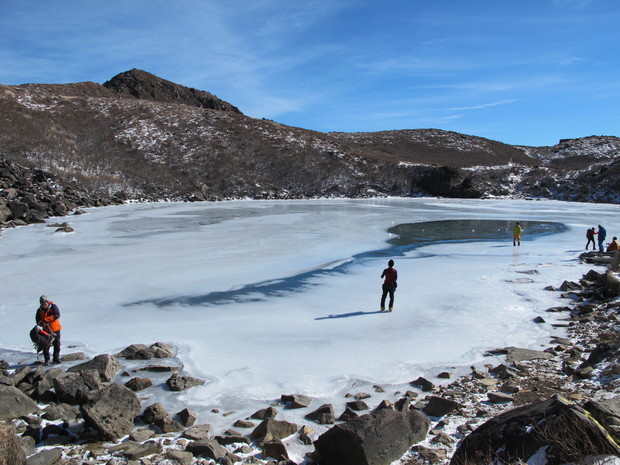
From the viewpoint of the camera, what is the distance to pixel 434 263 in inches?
708

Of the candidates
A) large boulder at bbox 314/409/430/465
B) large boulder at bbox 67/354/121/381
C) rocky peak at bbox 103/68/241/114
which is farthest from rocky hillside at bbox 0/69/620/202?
large boulder at bbox 314/409/430/465

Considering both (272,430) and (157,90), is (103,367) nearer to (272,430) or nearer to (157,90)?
(272,430)

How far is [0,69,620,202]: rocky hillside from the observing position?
57812 mm

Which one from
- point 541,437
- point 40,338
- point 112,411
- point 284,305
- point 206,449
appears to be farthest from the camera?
point 284,305

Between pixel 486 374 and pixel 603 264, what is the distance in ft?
40.0

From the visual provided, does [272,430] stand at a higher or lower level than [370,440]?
lower

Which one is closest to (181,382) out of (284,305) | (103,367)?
(103,367)

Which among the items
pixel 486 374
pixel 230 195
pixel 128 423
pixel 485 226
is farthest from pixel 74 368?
pixel 230 195

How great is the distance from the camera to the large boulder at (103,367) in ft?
25.8

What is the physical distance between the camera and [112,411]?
251 inches

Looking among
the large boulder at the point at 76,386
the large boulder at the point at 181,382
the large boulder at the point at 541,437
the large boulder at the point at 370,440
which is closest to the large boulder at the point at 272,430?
the large boulder at the point at 370,440

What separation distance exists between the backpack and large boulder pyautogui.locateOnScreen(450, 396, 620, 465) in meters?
7.10

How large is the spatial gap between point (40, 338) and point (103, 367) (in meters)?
1.45

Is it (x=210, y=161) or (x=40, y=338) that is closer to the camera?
(x=40, y=338)
